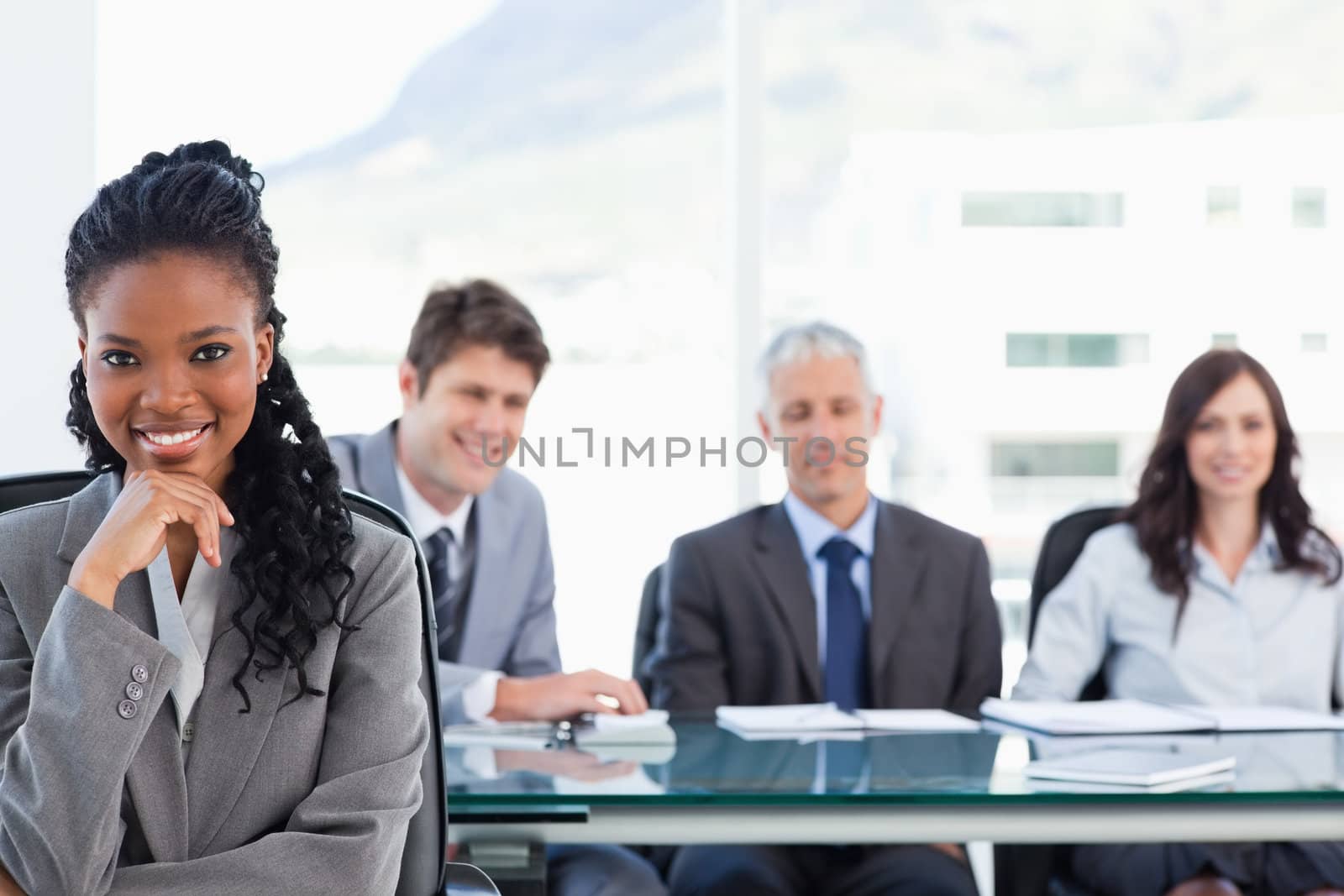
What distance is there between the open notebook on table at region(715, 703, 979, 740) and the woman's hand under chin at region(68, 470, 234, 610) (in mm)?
1078

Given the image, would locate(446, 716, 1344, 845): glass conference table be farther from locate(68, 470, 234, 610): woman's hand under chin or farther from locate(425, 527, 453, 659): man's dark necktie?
locate(425, 527, 453, 659): man's dark necktie

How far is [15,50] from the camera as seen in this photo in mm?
3521

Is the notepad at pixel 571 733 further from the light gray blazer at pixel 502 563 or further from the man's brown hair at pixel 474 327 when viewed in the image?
the man's brown hair at pixel 474 327

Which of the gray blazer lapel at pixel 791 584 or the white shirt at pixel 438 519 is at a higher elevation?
the white shirt at pixel 438 519

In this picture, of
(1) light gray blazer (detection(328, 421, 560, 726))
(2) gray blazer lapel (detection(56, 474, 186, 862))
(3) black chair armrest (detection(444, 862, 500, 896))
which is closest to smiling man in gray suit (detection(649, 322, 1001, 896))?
(1) light gray blazer (detection(328, 421, 560, 726))

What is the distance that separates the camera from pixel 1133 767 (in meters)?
1.88

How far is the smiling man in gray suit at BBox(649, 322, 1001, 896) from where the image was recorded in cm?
276

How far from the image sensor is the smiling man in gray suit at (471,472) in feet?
9.73

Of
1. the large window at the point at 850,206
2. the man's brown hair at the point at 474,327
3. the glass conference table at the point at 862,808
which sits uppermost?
the large window at the point at 850,206

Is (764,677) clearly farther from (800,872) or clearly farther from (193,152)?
(193,152)

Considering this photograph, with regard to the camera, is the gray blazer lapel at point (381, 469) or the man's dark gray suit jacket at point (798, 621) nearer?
the man's dark gray suit jacket at point (798, 621)

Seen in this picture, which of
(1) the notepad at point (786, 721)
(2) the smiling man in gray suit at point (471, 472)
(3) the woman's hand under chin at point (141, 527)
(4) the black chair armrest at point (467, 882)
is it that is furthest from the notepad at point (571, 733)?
(3) the woman's hand under chin at point (141, 527)

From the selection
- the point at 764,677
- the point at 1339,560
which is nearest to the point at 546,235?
the point at 764,677

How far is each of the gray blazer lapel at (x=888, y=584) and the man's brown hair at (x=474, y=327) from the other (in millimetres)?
833
